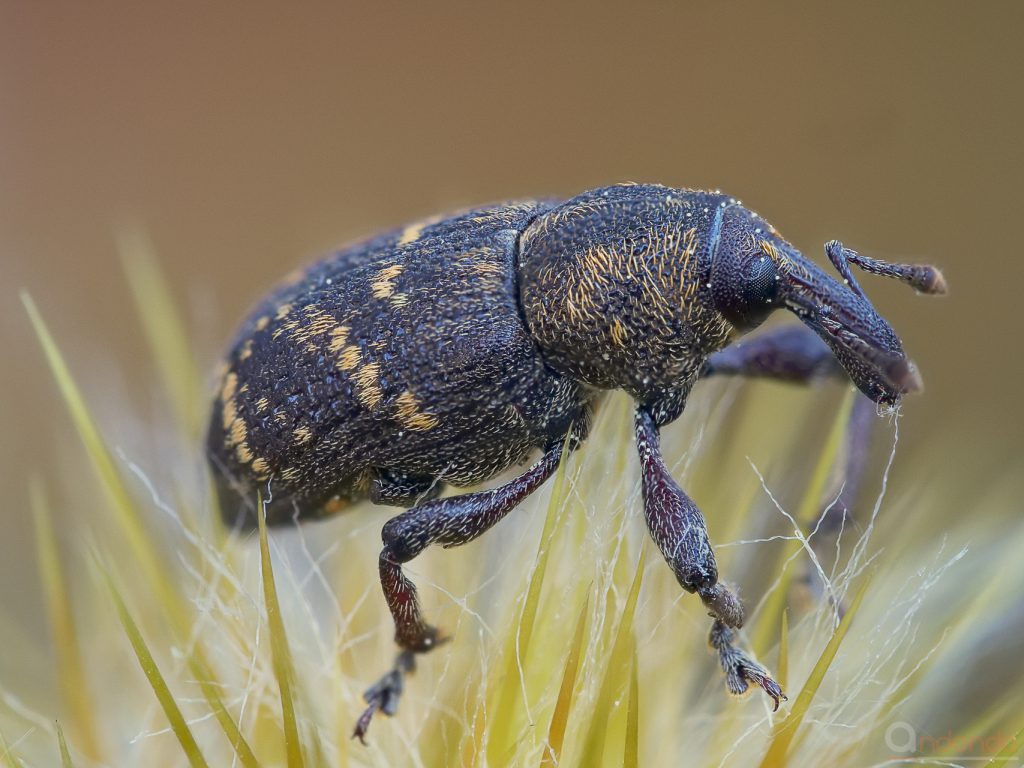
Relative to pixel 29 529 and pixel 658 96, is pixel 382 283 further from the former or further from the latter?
pixel 658 96

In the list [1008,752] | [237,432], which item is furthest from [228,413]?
[1008,752]

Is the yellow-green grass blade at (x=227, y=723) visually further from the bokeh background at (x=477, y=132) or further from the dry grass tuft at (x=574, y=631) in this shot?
the bokeh background at (x=477, y=132)

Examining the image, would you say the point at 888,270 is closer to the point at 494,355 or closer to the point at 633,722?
the point at 494,355

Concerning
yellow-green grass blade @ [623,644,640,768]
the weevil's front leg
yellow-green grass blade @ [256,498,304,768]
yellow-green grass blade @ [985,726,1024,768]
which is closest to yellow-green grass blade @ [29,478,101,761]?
yellow-green grass blade @ [256,498,304,768]

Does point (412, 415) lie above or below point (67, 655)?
above

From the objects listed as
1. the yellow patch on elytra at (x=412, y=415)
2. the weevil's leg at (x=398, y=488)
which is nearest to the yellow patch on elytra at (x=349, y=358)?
the yellow patch on elytra at (x=412, y=415)

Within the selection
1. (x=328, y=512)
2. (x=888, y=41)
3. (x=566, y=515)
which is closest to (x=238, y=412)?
(x=328, y=512)
